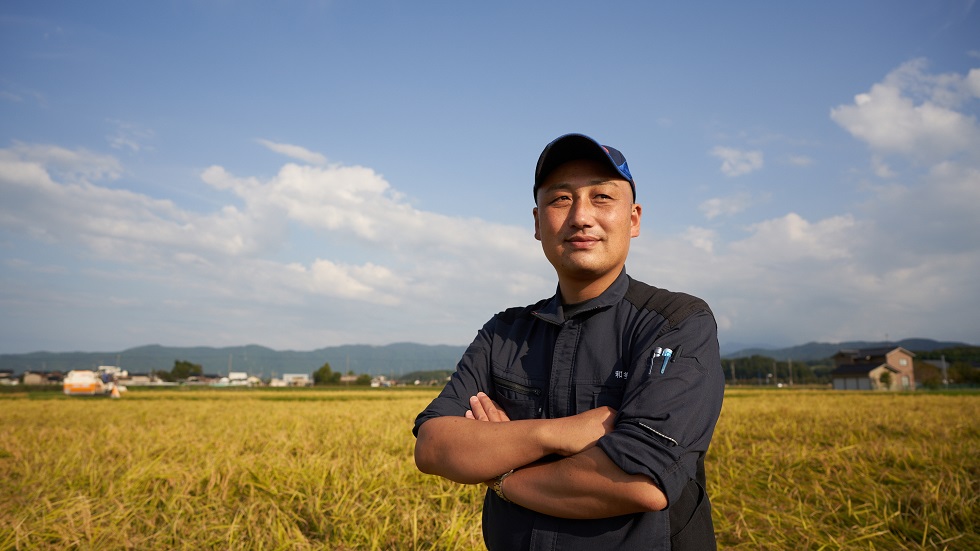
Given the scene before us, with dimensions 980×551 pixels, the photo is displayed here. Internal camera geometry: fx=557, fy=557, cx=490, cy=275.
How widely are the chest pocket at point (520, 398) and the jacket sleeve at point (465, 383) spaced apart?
9cm

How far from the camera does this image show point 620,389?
179 centimetres

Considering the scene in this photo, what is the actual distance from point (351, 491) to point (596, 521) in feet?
12.7

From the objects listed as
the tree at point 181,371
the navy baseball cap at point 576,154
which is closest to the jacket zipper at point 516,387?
the navy baseball cap at point 576,154

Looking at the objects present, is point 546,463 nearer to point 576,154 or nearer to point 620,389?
point 620,389

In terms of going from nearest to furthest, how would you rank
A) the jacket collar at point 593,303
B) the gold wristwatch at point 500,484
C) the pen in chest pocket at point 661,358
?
the pen in chest pocket at point 661,358
the gold wristwatch at point 500,484
the jacket collar at point 593,303

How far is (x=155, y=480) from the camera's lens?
518 centimetres

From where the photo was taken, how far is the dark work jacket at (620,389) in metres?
1.57

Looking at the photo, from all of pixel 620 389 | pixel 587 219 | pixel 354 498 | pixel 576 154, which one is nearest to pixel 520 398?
pixel 620 389

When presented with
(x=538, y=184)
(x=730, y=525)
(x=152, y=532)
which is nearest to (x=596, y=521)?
(x=538, y=184)

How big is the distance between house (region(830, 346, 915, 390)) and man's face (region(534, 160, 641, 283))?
78.3 metres

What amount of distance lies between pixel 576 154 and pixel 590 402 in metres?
0.82

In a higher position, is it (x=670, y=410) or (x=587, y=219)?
(x=587, y=219)

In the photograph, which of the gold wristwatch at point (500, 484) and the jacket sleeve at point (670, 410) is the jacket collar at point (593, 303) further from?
the gold wristwatch at point (500, 484)

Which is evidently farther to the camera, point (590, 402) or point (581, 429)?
point (590, 402)
